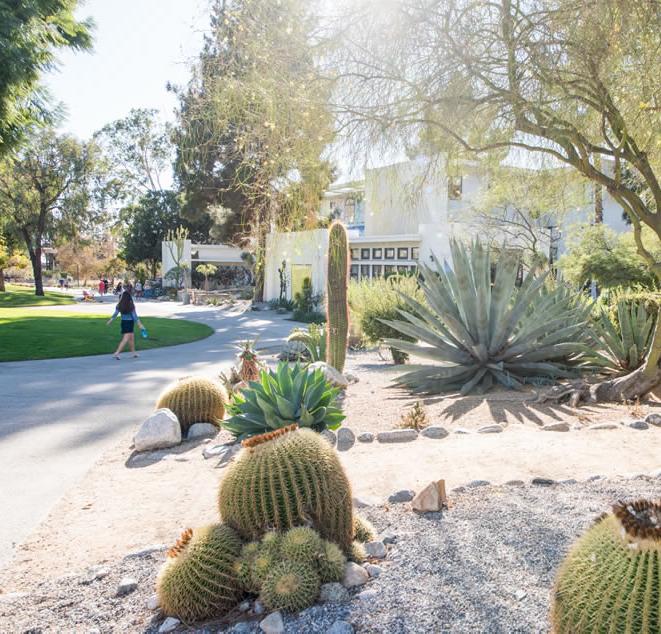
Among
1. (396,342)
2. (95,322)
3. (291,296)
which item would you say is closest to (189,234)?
(291,296)

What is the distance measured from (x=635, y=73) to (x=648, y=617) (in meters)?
5.49

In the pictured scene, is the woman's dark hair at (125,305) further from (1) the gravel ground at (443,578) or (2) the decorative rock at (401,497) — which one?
(2) the decorative rock at (401,497)

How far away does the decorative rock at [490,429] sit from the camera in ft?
20.7

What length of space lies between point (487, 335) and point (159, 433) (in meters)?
4.62

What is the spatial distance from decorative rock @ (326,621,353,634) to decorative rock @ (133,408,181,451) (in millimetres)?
4645

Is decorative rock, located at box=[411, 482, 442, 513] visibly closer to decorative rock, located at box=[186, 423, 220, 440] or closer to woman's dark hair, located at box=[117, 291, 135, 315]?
decorative rock, located at box=[186, 423, 220, 440]

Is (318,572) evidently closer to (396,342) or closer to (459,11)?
(459,11)

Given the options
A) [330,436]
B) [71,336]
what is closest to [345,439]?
[330,436]

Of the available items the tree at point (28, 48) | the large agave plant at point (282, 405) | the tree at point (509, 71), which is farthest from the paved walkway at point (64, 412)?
the tree at point (28, 48)

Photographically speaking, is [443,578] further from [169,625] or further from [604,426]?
[604,426]

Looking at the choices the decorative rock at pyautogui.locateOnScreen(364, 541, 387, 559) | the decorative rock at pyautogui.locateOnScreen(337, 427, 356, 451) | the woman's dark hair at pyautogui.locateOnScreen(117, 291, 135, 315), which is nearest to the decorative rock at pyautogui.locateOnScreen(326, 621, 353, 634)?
the decorative rock at pyautogui.locateOnScreen(364, 541, 387, 559)

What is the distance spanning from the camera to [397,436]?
6344mm

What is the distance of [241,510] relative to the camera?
10.6 ft

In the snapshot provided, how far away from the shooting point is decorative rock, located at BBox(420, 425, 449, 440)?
636cm
